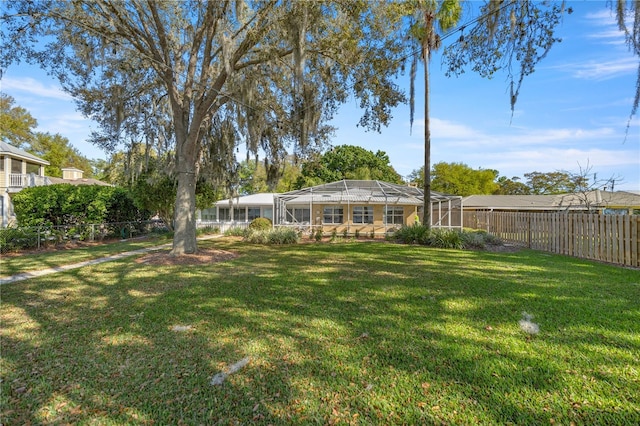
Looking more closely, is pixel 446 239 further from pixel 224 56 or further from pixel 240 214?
pixel 240 214

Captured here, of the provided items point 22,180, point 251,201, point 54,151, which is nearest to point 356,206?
point 251,201

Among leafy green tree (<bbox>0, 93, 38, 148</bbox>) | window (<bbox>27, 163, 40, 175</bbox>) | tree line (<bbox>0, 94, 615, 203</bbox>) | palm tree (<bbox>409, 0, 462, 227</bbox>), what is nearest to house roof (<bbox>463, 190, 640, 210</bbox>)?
tree line (<bbox>0, 94, 615, 203</bbox>)

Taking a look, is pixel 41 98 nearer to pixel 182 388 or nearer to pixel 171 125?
pixel 171 125

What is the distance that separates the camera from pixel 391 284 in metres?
5.65

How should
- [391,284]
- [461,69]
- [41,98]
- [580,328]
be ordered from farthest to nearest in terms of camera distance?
[41,98] < [461,69] < [391,284] < [580,328]

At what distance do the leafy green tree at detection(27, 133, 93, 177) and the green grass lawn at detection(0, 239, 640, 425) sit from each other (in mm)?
37309

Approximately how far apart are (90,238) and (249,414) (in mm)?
15204

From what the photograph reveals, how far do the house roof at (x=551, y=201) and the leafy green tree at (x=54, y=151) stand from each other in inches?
1801

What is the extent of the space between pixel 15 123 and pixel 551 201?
51.7 m

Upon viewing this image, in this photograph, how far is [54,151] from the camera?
34.2 metres

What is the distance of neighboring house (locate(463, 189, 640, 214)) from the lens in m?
23.1

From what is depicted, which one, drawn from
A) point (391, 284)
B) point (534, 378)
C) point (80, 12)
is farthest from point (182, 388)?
point (80, 12)

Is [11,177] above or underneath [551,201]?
above

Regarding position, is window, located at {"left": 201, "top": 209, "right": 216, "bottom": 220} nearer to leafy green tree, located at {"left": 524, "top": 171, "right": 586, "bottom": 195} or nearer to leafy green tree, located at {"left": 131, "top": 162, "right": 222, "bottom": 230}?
leafy green tree, located at {"left": 131, "top": 162, "right": 222, "bottom": 230}
